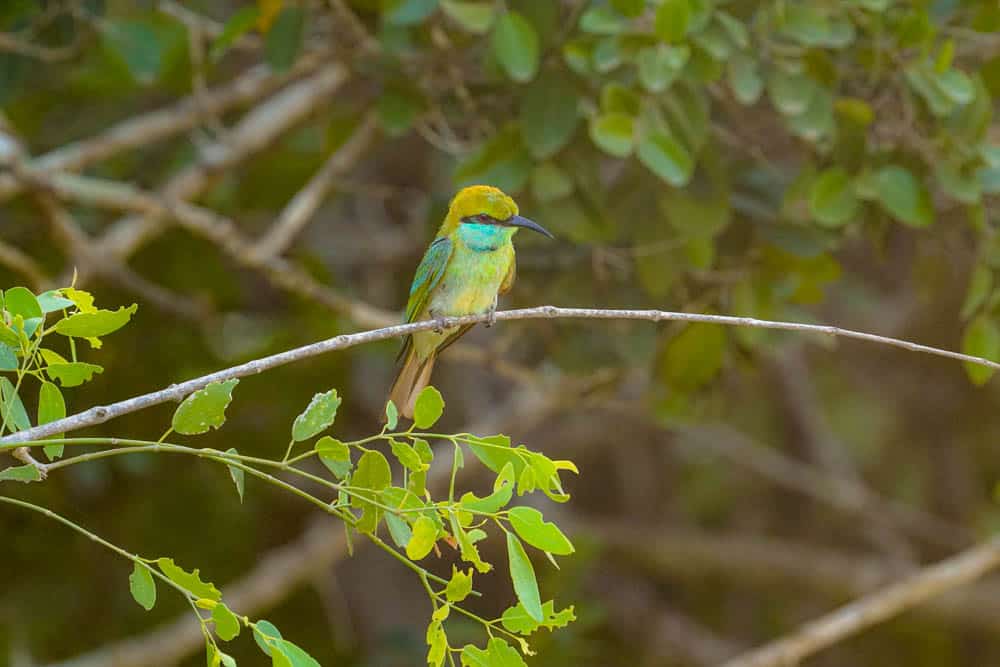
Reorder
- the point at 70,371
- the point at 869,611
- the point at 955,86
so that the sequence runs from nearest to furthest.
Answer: the point at 70,371 → the point at 955,86 → the point at 869,611

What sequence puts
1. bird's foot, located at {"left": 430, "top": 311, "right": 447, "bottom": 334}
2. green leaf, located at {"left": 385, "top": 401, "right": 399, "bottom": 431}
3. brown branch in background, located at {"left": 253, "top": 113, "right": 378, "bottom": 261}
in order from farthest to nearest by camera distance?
brown branch in background, located at {"left": 253, "top": 113, "right": 378, "bottom": 261} < bird's foot, located at {"left": 430, "top": 311, "right": 447, "bottom": 334} < green leaf, located at {"left": 385, "top": 401, "right": 399, "bottom": 431}

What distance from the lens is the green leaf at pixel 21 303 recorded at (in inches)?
56.2

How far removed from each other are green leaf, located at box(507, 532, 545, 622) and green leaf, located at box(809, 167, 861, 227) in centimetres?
143

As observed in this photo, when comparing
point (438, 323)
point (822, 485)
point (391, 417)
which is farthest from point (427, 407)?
point (822, 485)

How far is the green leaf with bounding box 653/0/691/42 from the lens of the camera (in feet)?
8.08

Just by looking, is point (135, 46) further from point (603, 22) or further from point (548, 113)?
point (603, 22)

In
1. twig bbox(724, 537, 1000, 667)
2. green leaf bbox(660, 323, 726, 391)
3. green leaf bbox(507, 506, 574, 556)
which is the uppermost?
green leaf bbox(507, 506, 574, 556)

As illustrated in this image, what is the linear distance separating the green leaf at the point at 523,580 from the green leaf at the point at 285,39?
1816 millimetres

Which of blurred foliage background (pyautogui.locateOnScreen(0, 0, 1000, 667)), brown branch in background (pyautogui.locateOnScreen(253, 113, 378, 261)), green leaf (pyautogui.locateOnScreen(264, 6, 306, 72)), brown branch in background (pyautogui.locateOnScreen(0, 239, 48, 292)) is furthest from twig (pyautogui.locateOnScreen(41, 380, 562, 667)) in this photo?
green leaf (pyautogui.locateOnScreen(264, 6, 306, 72))

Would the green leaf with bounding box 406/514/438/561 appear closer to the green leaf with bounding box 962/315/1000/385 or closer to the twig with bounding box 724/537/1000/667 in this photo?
the green leaf with bounding box 962/315/1000/385

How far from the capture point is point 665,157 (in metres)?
2.56

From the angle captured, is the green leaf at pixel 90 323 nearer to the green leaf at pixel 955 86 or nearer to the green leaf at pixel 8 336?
the green leaf at pixel 8 336

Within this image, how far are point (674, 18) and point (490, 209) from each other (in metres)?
0.51

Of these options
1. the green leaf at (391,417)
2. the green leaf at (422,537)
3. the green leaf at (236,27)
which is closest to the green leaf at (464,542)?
the green leaf at (422,537)
